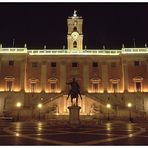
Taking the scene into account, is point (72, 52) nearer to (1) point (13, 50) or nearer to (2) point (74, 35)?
(2) point (74, 35)

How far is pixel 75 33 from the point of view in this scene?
2023 inches

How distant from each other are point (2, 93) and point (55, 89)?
8.43 meters

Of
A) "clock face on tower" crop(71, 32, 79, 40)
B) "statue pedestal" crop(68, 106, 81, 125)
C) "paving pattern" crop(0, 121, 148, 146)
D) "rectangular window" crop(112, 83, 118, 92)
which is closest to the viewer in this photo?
"paving pattern" crop(0, 121, 148, 146)

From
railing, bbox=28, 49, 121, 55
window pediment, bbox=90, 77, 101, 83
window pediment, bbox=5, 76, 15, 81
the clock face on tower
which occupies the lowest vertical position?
window pediment, bbox=90, 77, 101, 83

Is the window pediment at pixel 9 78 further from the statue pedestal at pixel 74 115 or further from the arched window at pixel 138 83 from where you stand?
the statue pedestal at pixel 74 115

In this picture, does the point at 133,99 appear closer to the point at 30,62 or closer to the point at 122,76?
the point at 122,76

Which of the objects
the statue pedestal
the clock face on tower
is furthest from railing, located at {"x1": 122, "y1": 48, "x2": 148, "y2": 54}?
the statue pedestal

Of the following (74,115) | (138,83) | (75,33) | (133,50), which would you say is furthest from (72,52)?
(74,115)

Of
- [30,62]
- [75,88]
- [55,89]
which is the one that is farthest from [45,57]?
[75,88]

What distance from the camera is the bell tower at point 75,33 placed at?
167 ft

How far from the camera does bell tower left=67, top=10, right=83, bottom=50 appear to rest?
5100 cm

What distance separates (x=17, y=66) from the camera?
47.8 meters

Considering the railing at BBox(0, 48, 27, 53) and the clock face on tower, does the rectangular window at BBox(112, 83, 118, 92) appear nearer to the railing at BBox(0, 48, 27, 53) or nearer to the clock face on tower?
the clock face on tower

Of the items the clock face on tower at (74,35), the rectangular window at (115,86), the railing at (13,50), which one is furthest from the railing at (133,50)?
the railing at (13,50)
